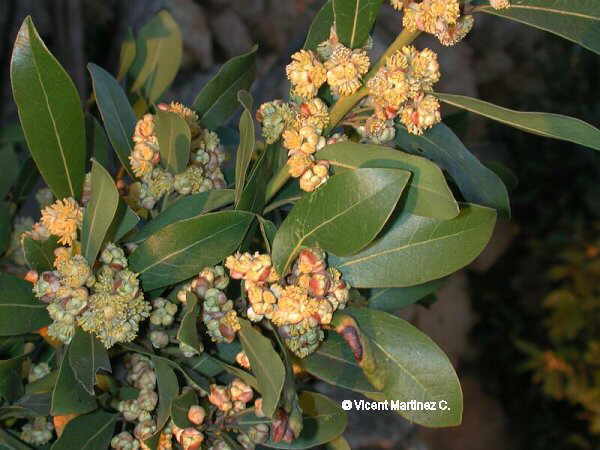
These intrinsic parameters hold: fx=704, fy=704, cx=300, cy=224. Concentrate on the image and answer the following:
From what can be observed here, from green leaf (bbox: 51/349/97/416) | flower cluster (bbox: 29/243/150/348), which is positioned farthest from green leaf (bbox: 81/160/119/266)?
green leaf (bbox: 51/349/97/416)

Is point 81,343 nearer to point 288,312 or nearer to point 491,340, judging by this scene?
point 288,312

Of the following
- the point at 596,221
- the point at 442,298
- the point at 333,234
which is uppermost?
the point at 333,234

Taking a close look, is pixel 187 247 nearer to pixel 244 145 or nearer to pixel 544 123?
pixel 244 145

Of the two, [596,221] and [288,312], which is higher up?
[288,312]

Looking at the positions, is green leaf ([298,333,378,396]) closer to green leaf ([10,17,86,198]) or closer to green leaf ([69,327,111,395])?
green leaf ([69,327,111,395])

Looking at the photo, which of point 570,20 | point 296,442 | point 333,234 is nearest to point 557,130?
point 570,20

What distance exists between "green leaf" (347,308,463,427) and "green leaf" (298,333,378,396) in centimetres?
5

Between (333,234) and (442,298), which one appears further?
(442,298)

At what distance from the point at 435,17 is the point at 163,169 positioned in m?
0.38

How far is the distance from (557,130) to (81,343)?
Result: 1.85ft

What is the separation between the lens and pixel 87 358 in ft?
2.51

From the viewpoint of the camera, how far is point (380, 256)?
80 cm

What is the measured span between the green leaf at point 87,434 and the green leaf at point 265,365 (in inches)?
9.9

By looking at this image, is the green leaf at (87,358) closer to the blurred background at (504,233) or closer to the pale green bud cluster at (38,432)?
the pale green bud cluster at (38,432)
